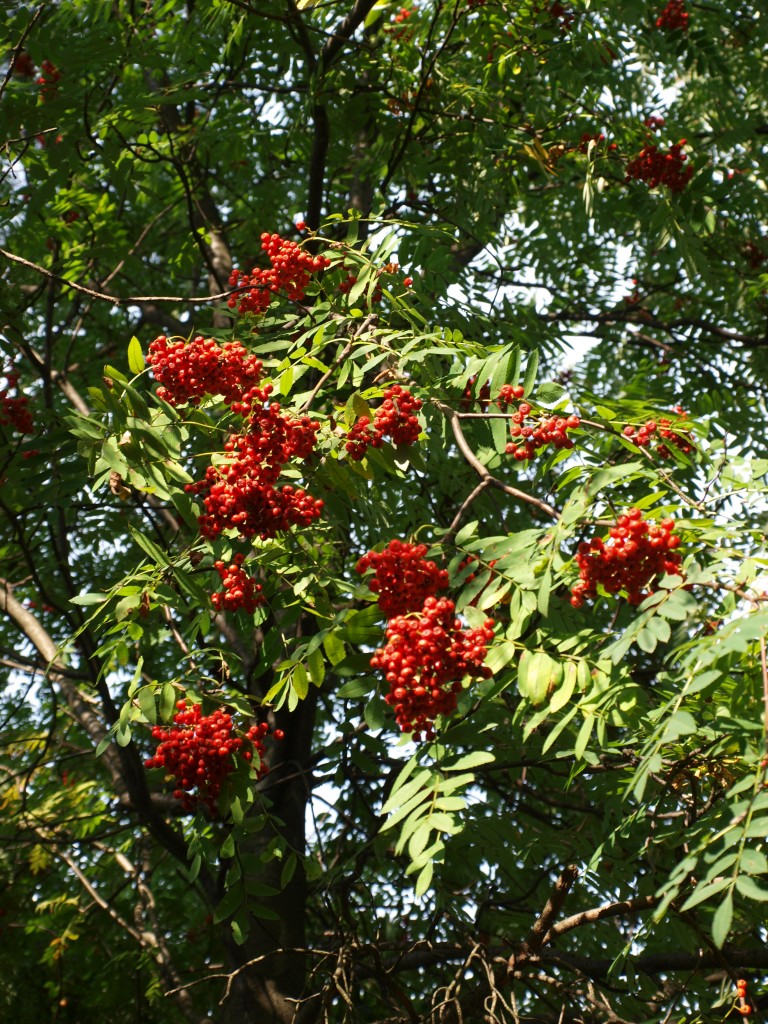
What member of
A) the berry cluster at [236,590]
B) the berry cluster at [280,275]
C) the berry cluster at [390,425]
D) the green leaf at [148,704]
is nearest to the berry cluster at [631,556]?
the berry cluster at [390,425]

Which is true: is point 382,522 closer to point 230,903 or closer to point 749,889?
point 230,903

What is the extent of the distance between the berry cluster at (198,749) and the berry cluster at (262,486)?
0.55 m

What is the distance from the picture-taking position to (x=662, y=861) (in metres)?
4.36

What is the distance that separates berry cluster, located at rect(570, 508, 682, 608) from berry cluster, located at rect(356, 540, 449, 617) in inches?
14.2

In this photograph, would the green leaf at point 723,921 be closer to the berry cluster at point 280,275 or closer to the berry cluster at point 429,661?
the berry cluster at point 429,661

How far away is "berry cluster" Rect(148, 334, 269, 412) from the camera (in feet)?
9.75

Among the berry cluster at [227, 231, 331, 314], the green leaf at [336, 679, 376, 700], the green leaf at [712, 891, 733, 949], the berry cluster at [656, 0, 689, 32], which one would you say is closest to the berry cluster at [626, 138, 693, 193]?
the berry cluster at [656, 0, 689, 32]

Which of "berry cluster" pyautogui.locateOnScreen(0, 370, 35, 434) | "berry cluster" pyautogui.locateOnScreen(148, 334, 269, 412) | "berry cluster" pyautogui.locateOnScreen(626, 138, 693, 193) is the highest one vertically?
"berry cluster" pyautogui.locateOnScreen(0, 370, 35, 434)

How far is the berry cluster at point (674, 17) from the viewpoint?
620 centimetres

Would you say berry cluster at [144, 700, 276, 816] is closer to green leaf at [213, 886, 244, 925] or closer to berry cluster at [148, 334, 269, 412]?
green leaf at [213, 886, 244, 925]

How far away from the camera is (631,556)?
2.30 metres

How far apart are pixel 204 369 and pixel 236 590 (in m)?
0.67

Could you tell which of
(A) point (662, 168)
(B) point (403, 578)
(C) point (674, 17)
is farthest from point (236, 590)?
(C) point (674, 17)

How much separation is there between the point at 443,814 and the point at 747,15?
6.84 metres
